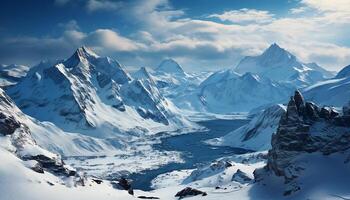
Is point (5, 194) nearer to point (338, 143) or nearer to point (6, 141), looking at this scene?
point (6, 141)

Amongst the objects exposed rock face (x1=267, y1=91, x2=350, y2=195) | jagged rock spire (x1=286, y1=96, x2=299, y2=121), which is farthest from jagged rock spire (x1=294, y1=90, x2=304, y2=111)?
jagged rock spire (x1=286, y1=96, x2=299, y2=121)

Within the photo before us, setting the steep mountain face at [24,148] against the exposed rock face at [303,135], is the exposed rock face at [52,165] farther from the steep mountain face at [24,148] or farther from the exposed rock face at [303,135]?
the exposed rock face at [303,135]

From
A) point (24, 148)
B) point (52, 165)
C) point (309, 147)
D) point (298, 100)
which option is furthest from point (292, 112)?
point (24, 148)

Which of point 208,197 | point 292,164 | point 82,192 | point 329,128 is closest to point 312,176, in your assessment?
point 292,164

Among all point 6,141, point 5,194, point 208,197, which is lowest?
point 208,197

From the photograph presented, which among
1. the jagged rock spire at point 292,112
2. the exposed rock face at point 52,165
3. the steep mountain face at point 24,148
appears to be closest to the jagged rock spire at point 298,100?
the jagged rock spire at point 292,112

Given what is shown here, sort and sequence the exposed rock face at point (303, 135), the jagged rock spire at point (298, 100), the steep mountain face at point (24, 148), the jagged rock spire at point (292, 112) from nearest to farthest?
the exposed rock face at point (303, 135) < the jagged rock spire at point (292, 112) < the steep mountain face at point (24, 148) < the jagged rock spire at point (298, 100)

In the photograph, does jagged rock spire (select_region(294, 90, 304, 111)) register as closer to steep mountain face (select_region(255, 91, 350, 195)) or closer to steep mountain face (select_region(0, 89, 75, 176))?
steep mountain face (select_region(255, 91, 350, 195))

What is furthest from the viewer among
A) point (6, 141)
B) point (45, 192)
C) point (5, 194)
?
point (6, 141)
